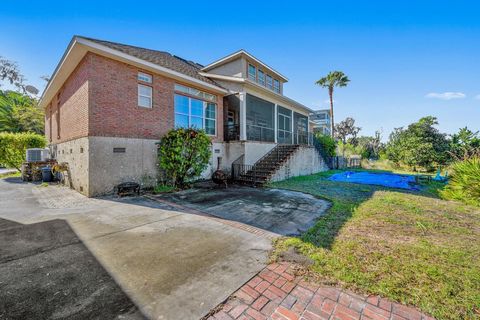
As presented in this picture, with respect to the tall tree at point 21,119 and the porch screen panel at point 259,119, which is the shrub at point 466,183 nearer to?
the porch screen panel at point 259,119

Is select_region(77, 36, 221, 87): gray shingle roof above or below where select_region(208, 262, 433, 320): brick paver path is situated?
above

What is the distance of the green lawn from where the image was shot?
7.42 ft

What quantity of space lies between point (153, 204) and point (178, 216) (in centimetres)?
173

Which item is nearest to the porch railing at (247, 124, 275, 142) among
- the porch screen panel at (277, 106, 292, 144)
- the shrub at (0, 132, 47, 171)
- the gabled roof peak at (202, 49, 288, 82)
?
the porch screen panel at (277, 106, 292, 144)

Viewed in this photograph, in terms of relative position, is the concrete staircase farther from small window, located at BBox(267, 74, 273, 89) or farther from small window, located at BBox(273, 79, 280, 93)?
small window, located at BBox(273, 79, 280, 93)

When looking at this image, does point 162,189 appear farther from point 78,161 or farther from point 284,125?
point 284,125

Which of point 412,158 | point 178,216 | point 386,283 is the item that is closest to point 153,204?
point 178,216

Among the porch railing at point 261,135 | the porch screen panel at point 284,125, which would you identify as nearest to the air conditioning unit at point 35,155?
the porch railing at point 261,135

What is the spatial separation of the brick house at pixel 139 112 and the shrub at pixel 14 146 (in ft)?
9.25

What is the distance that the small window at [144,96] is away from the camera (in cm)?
870

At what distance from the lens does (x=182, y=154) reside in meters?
8.87

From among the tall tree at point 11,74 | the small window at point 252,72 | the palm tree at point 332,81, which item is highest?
the tall tree at point 11,74

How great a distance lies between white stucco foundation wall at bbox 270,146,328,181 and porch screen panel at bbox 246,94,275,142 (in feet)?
8.58

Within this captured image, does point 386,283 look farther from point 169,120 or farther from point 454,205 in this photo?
point 169,120
